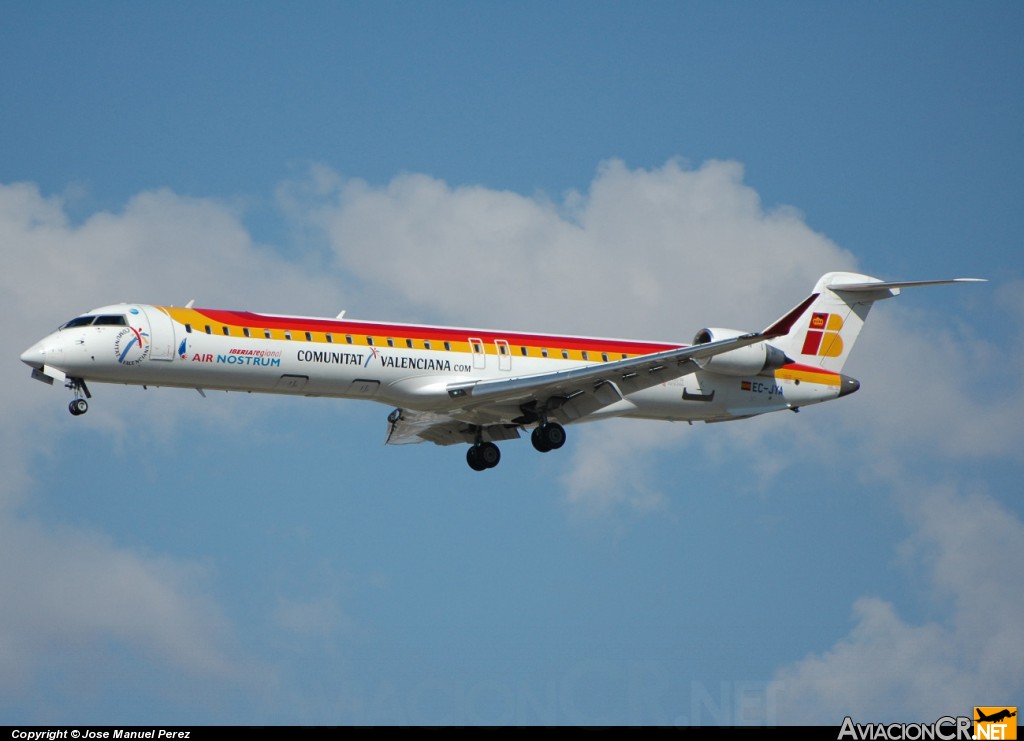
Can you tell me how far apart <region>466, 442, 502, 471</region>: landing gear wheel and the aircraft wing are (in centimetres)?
21

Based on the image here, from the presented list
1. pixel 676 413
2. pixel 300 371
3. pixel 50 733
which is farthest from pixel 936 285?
pixel 50 733

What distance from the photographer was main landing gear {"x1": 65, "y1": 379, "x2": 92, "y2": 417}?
27031 millimetres

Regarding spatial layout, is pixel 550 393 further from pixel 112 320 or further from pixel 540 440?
pixel 112 320

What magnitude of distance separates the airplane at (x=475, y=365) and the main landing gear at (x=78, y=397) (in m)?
0.02

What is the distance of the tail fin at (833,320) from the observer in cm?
3378

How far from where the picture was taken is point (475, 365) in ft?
96.9

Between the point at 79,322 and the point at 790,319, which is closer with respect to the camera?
the point at 79,322

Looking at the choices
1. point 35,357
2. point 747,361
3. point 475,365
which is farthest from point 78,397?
point 747,361

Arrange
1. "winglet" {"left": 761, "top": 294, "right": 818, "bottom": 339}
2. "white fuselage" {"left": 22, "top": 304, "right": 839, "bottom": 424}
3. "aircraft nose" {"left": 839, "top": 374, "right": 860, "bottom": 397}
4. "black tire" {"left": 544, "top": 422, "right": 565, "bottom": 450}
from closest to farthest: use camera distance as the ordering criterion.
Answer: "white fuselage" {"left": 22, "top": 304, "right": 839, "bottom": 424} < "winglet" {"left": 761, "top": 294, "right": 818, "bottom": 339} < "black tire" {"left": 544, "top": 422, "right": 565, "bottom": 450} < "aircraft nose" {"left": 839, "top": 374, "right": 860, "bottom": 397}

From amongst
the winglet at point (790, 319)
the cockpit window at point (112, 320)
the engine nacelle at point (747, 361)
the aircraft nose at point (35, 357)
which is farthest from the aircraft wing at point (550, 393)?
the aircraft nose at point (35, 357)

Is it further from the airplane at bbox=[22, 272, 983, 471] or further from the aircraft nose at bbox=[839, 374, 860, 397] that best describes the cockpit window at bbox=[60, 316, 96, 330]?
the aircraft nose at bbox=[839, 374, 860, 397]

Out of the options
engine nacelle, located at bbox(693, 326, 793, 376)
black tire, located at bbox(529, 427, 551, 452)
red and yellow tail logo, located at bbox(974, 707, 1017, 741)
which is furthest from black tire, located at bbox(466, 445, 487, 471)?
red and yellow tail logo, located at bbox(974, 707, 1017, 741)

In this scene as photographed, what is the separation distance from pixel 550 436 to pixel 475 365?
2.29 m

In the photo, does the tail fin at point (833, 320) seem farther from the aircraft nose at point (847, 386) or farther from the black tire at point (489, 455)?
the black tire at point (489, 455)
